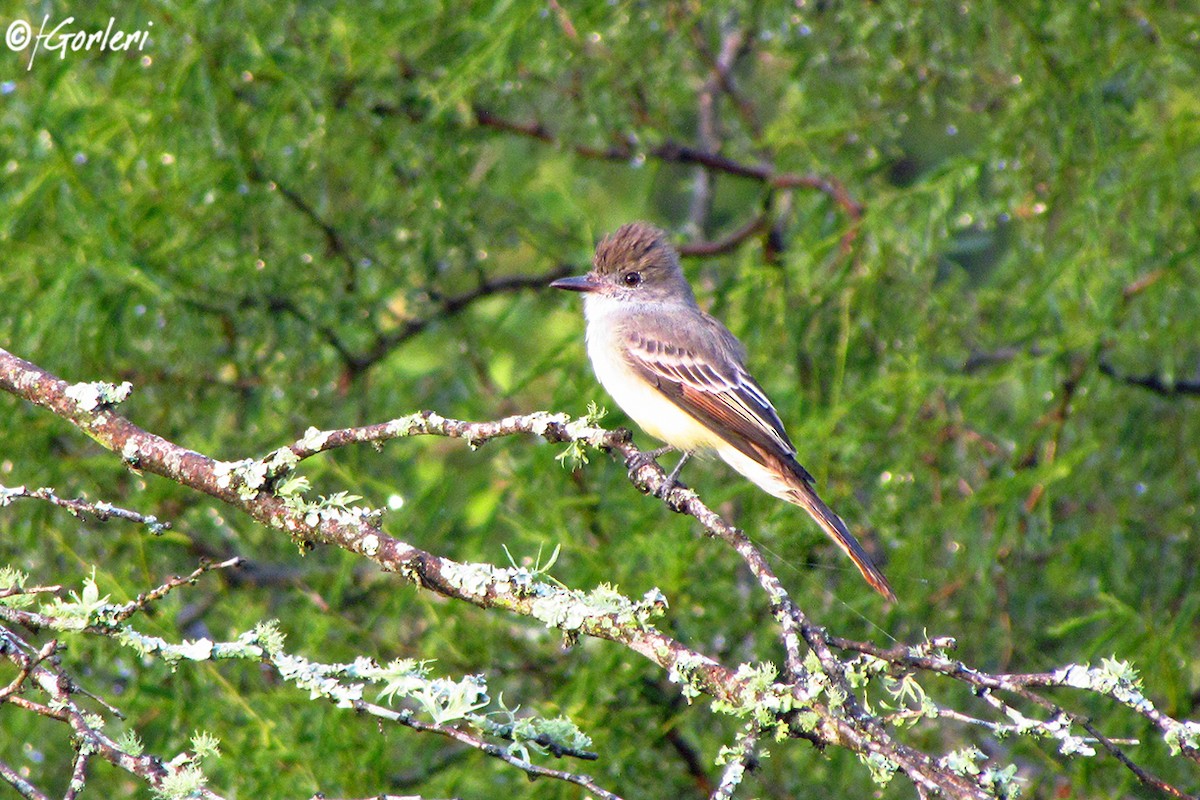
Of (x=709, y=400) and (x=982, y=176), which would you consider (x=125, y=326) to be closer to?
(x=709, y=400)

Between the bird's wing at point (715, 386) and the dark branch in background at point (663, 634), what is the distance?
1376 millimetres

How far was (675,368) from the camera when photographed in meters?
5.13

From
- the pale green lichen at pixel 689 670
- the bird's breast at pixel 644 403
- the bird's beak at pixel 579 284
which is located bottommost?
the pale green lichen at pixel 689 670

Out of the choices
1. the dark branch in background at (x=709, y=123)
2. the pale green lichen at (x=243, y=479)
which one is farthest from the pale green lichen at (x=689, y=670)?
the dark branch in background at (x=709, y=123)

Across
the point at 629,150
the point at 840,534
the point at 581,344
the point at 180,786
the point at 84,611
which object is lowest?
the point at 180,786

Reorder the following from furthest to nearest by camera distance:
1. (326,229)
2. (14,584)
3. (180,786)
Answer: (326,229)
(14,584)
(180,786)

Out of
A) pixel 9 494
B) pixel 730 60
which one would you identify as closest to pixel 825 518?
pixel 9 494

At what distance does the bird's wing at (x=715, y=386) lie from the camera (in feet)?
15.1

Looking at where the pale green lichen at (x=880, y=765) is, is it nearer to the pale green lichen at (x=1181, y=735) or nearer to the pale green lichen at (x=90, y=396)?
the pale green lichen at (x=1181, y=735)

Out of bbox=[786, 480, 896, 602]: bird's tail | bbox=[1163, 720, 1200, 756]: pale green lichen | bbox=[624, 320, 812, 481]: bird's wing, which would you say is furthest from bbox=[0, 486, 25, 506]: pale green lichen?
bbox=[624, 320, 812, 481]: bird's wing

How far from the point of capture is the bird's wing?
459 cm

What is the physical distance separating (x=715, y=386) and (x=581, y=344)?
784mm

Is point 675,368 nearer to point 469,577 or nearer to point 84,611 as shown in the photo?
Answer: point 469,577

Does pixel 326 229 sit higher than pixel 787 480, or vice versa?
pixel 326 229
